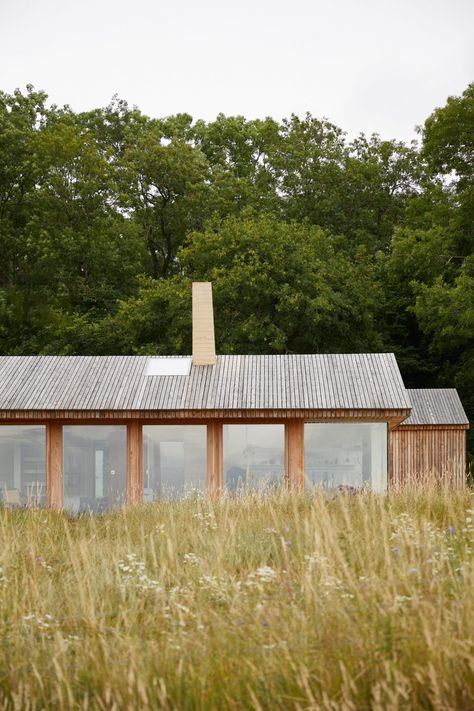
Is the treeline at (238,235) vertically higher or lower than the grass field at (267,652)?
higher

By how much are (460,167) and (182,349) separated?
9.26 meters

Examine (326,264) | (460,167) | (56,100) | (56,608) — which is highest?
(56,100)

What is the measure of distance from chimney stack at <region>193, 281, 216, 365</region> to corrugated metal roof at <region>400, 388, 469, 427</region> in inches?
299

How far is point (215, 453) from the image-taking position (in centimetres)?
1667

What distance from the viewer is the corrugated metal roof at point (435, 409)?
24.9m

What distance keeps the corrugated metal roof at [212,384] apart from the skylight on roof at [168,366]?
142 millimetres

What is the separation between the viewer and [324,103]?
39.5 meters

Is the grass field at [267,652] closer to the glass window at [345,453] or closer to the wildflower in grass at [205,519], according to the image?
the wildflower in grass at [205,519]

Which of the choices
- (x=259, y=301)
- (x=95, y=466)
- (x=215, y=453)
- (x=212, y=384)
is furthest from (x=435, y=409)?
(x=95, y=466)

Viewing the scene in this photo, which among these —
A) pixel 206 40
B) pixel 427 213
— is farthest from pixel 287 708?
pixel 206 40

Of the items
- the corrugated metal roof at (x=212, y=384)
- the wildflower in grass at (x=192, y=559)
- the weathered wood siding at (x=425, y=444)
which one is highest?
the corrugated metal roof at (x=212, y=384)

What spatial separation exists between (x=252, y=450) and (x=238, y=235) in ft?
43.1

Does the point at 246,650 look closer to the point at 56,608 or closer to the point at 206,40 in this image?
the point at 56,608

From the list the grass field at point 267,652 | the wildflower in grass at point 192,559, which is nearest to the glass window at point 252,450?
the wildflower in grass at point 192,559
